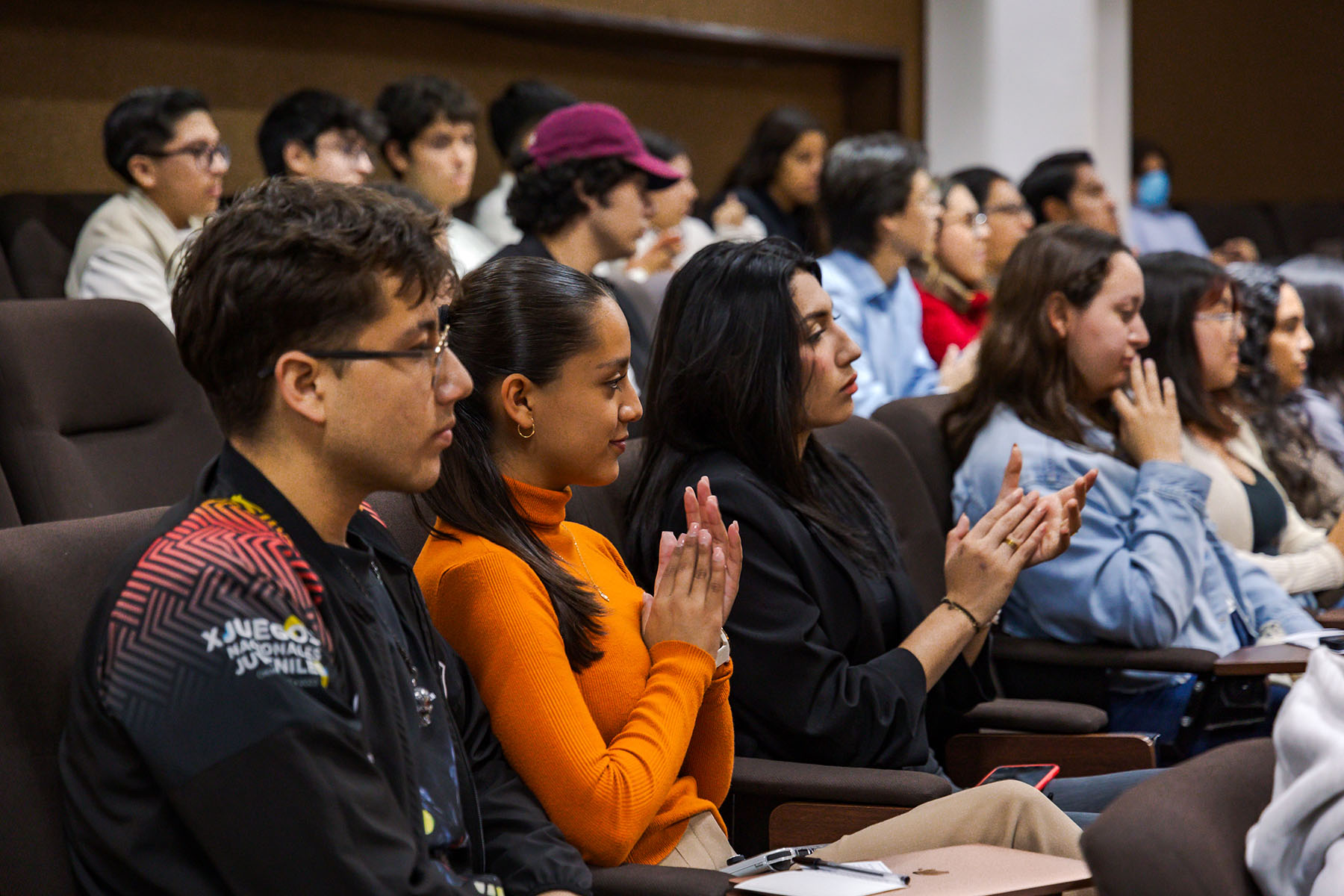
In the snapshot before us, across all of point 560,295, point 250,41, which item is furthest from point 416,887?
point 250,41

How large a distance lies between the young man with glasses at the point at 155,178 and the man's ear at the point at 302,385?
2377 millimetres

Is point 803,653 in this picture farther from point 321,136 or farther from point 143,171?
point 321,136

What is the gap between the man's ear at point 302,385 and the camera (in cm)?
105

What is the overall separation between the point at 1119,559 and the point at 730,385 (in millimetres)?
797

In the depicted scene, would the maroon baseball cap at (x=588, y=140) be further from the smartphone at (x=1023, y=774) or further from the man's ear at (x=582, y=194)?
the smartphone at (x=1023, y=774)

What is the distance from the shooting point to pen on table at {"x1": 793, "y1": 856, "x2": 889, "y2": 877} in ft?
4.27

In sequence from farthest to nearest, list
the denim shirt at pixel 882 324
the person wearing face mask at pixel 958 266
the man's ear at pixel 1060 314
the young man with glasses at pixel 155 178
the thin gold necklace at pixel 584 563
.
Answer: the person wearing face mask at pixel 958 266
the denim shirt at pixel 882 324
the young man with glasses at pixel 155 178
the man's ear at pixel 1060 314
the thin gold necklace at pixel 584 563

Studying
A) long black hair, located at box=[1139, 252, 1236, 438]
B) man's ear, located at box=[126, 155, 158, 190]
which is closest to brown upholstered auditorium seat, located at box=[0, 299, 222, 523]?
man's ear, located at box=[126, 155, 158, 190]

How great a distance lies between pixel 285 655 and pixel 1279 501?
88.6 inches

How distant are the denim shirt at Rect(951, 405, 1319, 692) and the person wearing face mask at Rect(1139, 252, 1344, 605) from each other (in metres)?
0.20

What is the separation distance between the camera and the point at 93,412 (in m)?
2.34

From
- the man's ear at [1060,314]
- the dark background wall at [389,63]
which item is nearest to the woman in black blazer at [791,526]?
the man's ear at [1060,314]

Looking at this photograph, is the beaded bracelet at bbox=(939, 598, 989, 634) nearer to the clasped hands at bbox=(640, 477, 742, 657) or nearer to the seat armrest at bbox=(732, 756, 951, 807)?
the seat armrest at bbox=(732, 756, 951, 807)

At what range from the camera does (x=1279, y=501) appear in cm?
268
